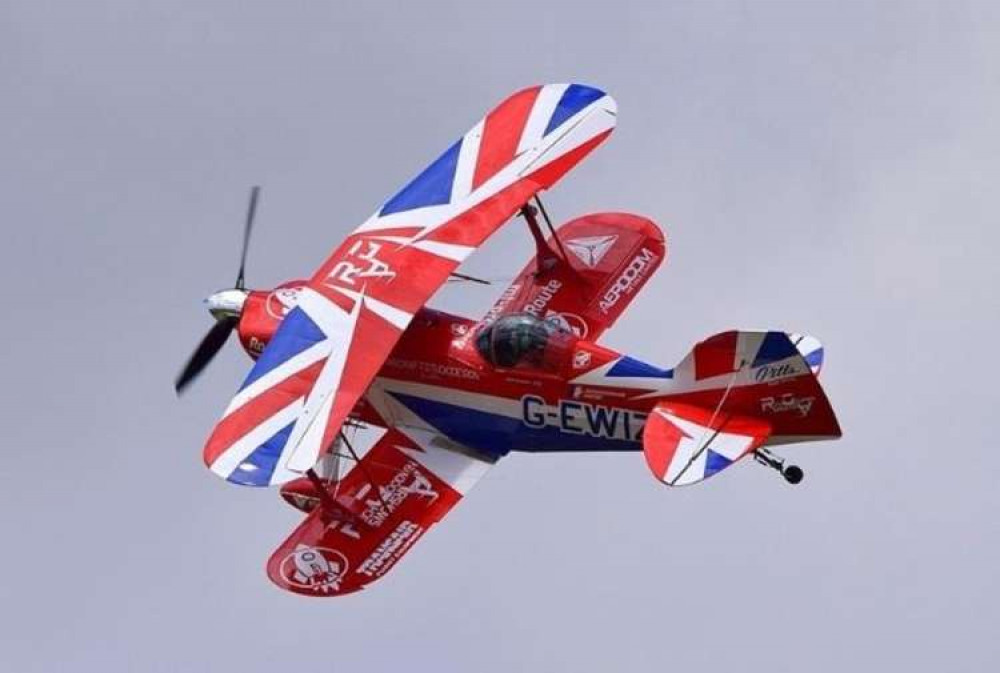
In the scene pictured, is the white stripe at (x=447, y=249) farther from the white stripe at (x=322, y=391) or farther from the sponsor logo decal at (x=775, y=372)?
the sponsor logo decal at (x=775, y=372)

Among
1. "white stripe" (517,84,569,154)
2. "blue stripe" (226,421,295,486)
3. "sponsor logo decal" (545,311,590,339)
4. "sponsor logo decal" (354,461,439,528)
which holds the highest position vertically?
"white stripe" (517,84,569,154)

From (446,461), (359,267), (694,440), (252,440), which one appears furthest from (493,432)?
(252,440)

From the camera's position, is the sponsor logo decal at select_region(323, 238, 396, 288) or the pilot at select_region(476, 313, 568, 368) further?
Answer: the sponsor logo decal at select_region(323, 238, 396, 288)

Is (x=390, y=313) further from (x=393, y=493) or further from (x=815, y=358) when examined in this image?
(x=815, y=358)

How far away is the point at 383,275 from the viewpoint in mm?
31062

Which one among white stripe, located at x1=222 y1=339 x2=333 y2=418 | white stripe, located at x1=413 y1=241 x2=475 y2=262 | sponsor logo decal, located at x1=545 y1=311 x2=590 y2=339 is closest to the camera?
white stripe, located at x1=222 y1=339 x2=333 y2=418

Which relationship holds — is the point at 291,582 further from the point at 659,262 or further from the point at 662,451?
the point at 659,262

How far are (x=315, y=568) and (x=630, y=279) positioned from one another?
5353 millimetres

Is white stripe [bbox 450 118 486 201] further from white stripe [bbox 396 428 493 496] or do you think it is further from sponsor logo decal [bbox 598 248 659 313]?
white stripe [bbox 396 428 493 496]

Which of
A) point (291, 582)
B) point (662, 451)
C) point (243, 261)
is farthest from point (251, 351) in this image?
point (662, 451)

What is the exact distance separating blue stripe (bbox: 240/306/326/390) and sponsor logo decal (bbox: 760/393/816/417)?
4.42 m

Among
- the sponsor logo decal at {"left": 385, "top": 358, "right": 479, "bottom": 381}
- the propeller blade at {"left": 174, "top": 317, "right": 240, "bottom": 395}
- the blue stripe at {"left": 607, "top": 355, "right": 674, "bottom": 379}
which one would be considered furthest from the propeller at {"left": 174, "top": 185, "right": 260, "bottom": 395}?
the blue stripe at {"left": 607, "top": 355, "right": 674, "bottom": 379}

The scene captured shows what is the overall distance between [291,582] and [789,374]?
536 centimetres

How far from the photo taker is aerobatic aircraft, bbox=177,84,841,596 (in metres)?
29.3
